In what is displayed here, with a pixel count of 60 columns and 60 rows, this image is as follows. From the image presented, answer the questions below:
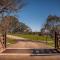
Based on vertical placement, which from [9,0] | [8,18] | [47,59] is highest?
[9,0]

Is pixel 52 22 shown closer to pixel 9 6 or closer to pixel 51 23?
pixel 51 23

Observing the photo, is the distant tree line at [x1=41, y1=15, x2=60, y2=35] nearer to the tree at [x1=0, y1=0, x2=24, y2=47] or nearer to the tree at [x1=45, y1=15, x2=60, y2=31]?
the tree at [x1=45, y1=15, x2=60, y2=31]

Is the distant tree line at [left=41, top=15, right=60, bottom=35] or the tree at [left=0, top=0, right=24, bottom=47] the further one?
the distant tree line at [left=41, top=15, right=60, bottom=35]

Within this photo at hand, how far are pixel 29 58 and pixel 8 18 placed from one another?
14.0 ft

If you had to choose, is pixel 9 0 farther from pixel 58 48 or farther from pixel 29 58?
pixel 58 48

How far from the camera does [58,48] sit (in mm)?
14078

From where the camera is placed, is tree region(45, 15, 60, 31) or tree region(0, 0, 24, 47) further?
tree region(45, 15, 60, 31)

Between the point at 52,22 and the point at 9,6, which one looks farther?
the point at 52,22

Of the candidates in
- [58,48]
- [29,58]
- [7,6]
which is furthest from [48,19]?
[29,58]

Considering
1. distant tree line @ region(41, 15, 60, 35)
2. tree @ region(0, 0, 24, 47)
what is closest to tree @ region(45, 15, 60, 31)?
distant tree line @ region(41, 15, 60, 35)

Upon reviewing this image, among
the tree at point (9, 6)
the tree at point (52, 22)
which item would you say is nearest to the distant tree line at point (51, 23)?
the tree at point (52, 22)

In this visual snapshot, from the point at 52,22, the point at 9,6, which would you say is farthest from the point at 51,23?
the point at 9,6

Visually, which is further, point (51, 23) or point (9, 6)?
point (51, 23)

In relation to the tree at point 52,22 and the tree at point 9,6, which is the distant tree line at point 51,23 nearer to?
the tree at point 52,22
